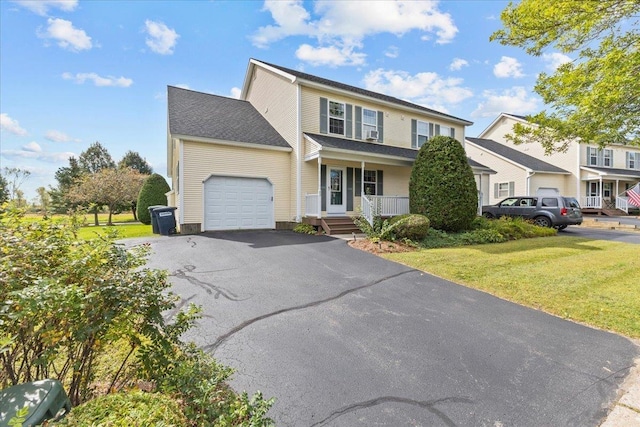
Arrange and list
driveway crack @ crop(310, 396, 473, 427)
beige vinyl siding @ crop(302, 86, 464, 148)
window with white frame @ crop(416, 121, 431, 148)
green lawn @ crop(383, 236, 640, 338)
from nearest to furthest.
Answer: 1. driveway crack @ crop(310, 396, 473, 427)
2. green lawn @ crop(383, 236, 640, 338)
3. beige vinyl siding @ crop(302, 86, 464, 148)
4. window with white frame @ crop(416, 121, 431, 148)

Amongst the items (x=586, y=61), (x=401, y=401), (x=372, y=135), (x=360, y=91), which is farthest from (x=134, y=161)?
(x=401, y=401)

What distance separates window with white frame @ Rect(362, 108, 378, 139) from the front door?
2542 mm

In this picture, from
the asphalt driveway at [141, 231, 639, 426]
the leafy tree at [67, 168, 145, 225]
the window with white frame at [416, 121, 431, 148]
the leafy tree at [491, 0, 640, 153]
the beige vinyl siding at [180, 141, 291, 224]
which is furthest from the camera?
the leafy tree at [67, 168, 145, 225]

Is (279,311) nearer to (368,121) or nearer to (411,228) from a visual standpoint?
(411,228)

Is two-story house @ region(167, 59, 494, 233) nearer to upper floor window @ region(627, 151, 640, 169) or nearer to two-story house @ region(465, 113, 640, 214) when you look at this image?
two-story house @ region(465, 113, 640, 214)

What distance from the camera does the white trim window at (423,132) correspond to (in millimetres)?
16406

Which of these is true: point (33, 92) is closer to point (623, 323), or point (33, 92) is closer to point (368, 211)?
point (368, 211)

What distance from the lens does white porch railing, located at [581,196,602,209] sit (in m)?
23.2

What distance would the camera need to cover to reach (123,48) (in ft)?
33.3

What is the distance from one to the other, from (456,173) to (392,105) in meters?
6.00

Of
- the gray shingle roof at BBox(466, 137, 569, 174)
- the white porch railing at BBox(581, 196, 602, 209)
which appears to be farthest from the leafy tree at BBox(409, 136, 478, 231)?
the white porch railing at BBox(581, 196, 602, 209)

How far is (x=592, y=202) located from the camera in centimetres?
2356

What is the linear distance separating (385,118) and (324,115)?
12.3 feet

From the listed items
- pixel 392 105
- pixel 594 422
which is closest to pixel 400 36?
pixel 392 105
